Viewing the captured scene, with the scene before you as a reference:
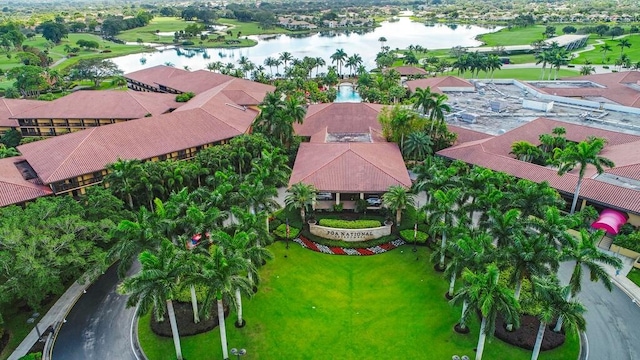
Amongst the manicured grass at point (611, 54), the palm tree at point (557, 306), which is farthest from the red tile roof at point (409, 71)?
the palm tree at point (557, 306)

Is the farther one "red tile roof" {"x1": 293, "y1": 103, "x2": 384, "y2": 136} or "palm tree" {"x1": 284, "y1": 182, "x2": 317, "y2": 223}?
"red tile roof" {"x1": 293, "y1": 103, "x2": 384, "y2": 136}

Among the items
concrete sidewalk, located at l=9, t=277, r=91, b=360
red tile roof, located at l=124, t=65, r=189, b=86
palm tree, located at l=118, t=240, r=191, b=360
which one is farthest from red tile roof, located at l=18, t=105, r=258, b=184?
red tile roof, located at l=124, t=65, r=189, b=86

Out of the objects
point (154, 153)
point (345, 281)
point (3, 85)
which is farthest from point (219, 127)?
point (3, 85)

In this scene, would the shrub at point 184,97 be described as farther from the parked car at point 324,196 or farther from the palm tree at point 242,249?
the palm tree at point 242,249

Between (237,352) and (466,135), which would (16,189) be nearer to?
(237,352)

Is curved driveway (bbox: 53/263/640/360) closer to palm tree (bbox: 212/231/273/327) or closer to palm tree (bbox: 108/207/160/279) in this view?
palm tree (bbox: 108/207/160/279)

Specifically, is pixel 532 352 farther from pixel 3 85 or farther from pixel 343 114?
pixel 3 85
